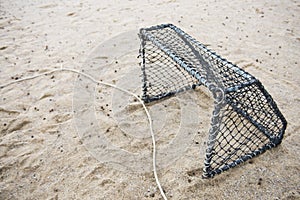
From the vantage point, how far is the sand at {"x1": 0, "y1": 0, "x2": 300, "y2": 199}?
152cm

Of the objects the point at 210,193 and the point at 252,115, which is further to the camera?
the point at 252,115

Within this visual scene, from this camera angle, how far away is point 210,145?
137 centimetres

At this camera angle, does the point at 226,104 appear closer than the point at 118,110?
Yes

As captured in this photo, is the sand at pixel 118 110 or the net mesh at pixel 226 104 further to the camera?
the sand at pixel 118 110

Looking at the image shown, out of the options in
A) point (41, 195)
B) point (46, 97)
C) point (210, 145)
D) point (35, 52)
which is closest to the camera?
point (210, 145)

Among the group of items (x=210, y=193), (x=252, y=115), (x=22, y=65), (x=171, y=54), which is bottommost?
(x=210, y=193)

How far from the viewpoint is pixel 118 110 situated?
2041 mm

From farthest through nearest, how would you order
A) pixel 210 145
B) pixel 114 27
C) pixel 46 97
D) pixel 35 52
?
1. pixel 114 27
2. pixel 35 52
3. pixel 46 97
4. pixel 210 145

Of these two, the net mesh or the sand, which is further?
the sand

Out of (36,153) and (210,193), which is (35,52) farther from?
(210,193)

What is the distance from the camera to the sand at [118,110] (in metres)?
1.52

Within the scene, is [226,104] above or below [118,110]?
above

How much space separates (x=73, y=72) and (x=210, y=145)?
1567 millimetres

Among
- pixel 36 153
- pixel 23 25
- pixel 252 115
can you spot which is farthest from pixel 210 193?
pixel 23 25
